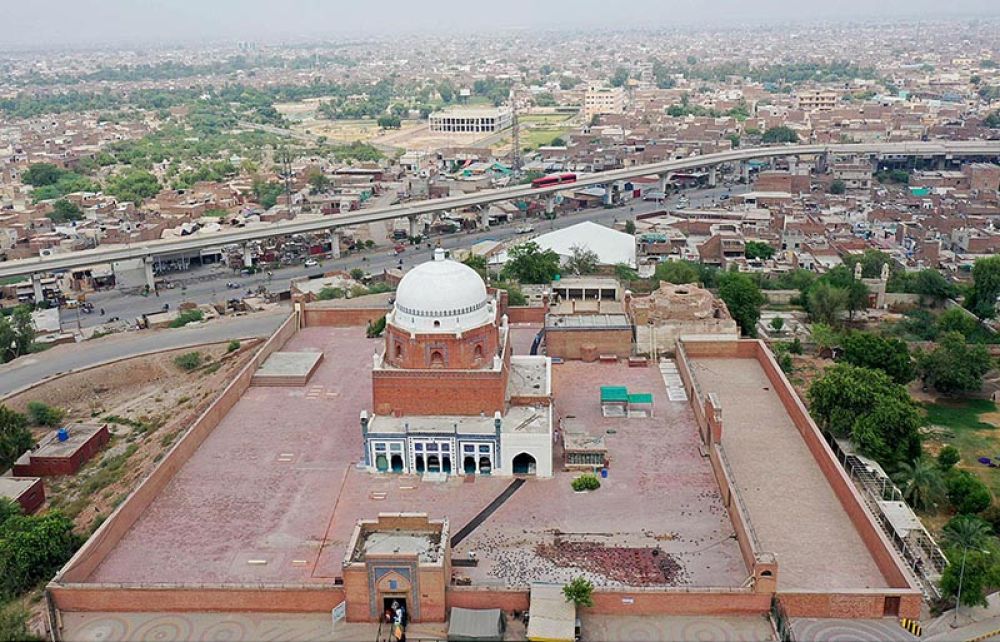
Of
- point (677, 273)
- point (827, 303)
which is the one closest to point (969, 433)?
point (827, 303)

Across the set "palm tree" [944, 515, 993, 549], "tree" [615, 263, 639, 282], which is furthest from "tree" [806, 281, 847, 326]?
"palm tree" [944, 515, 993, 549]

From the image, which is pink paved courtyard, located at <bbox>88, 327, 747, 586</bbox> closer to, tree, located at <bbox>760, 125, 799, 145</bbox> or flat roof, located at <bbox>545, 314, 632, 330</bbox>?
flat roof, located at <bbox>545, 314, 632, 330</bbox>

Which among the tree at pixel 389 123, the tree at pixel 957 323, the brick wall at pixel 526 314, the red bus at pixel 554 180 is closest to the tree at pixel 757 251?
the tree at pixel 957 323

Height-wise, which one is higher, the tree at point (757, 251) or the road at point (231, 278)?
the tree at point (757, 251)

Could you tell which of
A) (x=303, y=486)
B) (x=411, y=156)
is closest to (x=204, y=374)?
(x=303, y=486)

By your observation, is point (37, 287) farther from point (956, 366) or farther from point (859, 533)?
point (956, 366)

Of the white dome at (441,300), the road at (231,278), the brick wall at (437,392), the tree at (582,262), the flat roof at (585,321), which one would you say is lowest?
the road at (231,278)

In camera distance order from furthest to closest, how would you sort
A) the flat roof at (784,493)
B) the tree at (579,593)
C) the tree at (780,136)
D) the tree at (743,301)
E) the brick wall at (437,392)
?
the tree at (780,136)
the tree at (743,301)
the brick wall at (437,392)
the flat roof at (784,493)
the tree at (579,593)

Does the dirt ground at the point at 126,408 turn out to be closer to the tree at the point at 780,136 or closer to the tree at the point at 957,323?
the tree at the point at 957,323
